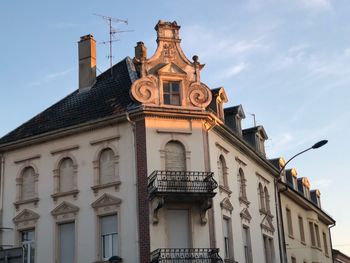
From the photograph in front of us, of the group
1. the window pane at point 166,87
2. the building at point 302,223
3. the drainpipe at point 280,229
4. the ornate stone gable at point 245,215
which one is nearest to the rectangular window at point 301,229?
the building at point 302,223

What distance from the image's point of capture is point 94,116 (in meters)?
29.9

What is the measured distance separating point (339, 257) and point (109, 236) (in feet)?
107

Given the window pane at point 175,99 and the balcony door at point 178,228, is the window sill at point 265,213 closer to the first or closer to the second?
the balcony door at point 178,228

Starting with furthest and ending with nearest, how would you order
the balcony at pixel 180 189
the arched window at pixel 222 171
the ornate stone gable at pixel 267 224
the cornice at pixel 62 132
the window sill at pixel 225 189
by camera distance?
the ornate stone gable at pixel 267 224
the arched window at pixel 222 171
the window sill at pixel 225 189
the cornice at pixel 62 132
the balcony at pixel 180 189

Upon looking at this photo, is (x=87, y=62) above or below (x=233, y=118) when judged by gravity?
above

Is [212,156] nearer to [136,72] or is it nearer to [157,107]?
[157,107]

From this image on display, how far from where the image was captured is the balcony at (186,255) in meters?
26.0

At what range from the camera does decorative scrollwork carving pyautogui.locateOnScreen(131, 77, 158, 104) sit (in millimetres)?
28453

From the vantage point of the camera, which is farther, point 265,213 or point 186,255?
point 265,213

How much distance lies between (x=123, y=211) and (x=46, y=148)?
567 centimetres

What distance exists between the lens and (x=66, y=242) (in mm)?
29047

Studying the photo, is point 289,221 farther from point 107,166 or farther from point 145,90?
point 145,90

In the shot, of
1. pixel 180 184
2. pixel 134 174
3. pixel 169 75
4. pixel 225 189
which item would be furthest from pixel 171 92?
pixel 225 189

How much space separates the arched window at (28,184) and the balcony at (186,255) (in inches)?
305
